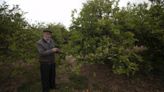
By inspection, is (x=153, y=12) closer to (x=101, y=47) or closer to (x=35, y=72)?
(x=101, y=47)

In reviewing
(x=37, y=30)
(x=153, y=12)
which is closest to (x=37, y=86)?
(x=37, y=30)

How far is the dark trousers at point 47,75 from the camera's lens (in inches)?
328

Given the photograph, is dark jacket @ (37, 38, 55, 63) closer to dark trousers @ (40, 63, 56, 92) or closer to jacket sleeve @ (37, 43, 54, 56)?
jacket sleeve @ (37, 43, 54, 56)

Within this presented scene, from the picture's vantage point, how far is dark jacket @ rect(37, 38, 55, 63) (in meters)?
8.15

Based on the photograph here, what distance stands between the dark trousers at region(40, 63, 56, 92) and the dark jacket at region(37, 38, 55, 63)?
0.16m

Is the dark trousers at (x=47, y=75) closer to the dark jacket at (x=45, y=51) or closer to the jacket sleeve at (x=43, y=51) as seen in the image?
the dark jacket at (x=45, y=51)

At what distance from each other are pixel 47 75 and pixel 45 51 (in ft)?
2.68

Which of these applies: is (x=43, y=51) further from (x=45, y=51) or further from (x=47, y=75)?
(x=47, y=75)

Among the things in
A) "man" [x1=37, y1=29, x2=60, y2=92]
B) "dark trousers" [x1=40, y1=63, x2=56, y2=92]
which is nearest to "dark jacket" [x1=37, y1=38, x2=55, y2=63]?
"man" [x1=37, y1=29, x2=60, y2=92]

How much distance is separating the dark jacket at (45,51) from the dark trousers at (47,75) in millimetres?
160

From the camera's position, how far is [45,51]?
8148 mm

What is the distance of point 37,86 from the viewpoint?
10.0 metres

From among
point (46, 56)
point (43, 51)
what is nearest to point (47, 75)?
point (46, 56)

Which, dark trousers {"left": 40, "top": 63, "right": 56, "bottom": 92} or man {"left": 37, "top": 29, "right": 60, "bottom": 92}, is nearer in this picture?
man {"left": 37, "top": 29, "right": 60, "bottom": 92}
